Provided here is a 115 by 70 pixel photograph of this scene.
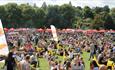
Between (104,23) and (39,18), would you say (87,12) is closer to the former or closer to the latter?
Result: (39,18)

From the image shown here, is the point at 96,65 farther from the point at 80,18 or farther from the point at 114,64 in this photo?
the point at 80,18

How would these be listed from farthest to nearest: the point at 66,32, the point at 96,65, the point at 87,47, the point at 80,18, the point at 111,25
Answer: the point at 80,18, the point at 111,25, the point at 66,32, the point at 87,47, the point at 96,65

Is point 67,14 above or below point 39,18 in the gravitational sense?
below

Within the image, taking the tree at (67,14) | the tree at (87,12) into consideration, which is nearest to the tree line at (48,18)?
the tree at (67,14)

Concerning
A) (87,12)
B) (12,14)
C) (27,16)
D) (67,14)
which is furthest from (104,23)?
(12,14)

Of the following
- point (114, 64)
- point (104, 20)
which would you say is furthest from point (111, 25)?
point (114, 64)

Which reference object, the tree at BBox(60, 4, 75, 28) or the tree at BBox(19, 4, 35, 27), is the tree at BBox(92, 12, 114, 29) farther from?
the tree at BBox(19, 4, 35, 27)

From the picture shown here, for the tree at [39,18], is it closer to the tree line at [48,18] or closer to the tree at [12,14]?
the tree line at [48,18]

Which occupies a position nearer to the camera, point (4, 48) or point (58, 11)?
point (4, 48)

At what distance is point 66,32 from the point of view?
73.8 meters

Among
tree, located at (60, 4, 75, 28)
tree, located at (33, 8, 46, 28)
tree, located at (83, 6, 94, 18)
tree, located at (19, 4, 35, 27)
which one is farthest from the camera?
tree, located at (83, 6, 94, 18)

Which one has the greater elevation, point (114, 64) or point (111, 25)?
point (114, 64)

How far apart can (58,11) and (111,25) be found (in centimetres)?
1748

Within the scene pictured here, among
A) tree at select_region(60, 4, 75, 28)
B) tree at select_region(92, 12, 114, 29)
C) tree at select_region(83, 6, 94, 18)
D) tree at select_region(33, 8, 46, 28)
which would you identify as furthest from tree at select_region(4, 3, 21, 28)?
tree at select_region(83, 6, 94, 18)
